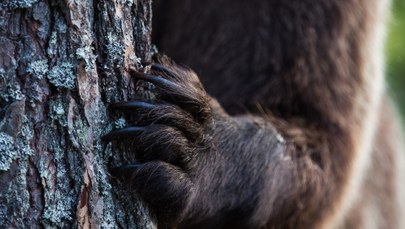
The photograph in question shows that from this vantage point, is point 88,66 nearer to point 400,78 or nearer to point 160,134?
point 160,134

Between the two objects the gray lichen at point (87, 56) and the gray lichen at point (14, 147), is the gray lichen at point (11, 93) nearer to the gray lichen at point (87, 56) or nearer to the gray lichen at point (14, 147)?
the gray lichen at point (14, 147)

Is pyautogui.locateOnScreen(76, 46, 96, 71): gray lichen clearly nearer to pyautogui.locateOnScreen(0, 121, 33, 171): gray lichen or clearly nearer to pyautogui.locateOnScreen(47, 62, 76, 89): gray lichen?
pyautogui.locateOnScreen(47, 62, 76, 89): gray lichen

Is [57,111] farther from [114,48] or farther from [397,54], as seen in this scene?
[397,54]

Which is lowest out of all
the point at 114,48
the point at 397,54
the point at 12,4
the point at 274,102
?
the point at 274,102

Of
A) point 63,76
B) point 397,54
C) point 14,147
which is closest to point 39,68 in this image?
point 63,76

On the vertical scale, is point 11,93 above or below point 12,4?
below

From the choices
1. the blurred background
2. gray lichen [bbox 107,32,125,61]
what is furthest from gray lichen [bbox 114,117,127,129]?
the blurred background

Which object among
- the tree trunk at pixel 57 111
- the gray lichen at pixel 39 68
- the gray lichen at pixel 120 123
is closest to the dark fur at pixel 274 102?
the gray lichen at pixel 120 123
